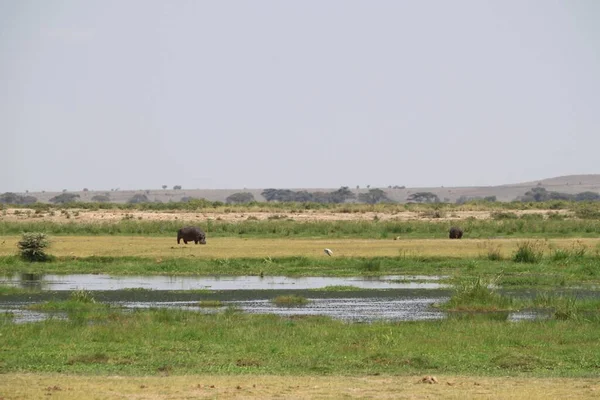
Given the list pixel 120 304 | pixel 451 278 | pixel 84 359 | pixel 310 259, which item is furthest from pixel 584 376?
pixel 310 259

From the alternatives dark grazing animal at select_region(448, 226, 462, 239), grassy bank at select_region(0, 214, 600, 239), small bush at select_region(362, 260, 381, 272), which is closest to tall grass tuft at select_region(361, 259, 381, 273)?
small bush at select_region(362, 260, 381, 272)

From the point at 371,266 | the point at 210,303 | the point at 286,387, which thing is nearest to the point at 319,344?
the point at 286,387

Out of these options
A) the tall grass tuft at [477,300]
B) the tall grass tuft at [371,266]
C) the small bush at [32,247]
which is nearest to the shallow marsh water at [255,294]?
the tall grass tuft at [477,300]

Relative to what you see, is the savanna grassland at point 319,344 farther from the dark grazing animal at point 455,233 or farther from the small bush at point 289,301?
the dark grazing animal at point 455,233

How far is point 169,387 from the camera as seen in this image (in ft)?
42.8

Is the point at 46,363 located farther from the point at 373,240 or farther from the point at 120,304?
the point at 373,240

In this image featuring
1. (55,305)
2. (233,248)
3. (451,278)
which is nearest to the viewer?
(55,305)

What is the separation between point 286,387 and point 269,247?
2812cm

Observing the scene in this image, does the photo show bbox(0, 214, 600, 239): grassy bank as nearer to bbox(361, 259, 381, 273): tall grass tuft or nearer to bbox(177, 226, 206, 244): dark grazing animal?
bbox(177, 226, 206, 244): dark grazing animal

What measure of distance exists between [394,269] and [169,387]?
66.5 ft

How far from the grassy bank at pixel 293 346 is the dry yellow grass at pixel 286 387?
580 millimetres

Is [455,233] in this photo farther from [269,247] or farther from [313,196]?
[313,196]

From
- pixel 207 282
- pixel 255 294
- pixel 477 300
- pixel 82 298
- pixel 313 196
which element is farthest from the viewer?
pixel 313 196

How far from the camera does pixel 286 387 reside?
13.0m
